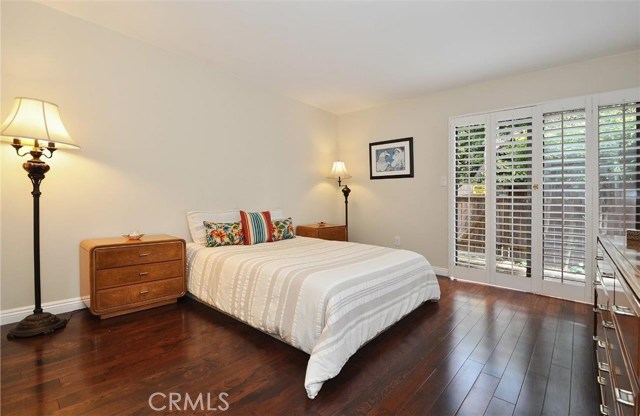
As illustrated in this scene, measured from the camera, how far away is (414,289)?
2584 millimetres

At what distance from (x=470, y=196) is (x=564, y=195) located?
910mm

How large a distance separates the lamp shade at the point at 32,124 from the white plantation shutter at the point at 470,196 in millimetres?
4034

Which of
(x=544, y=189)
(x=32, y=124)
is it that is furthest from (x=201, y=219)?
(x=544, y=189)

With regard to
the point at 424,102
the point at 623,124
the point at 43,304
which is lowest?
the point at 43,304

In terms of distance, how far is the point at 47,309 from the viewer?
2.53m

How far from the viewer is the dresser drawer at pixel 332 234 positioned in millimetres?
4250

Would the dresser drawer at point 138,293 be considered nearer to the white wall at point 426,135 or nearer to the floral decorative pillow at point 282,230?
the floral decorative pillow at point 282,230

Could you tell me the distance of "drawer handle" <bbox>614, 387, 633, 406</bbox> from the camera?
0.97 m

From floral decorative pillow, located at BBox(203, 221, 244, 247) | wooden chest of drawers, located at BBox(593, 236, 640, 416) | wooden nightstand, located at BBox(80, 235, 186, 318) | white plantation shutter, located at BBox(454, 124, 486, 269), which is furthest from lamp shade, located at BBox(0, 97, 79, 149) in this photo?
white plantation shutter, located at BBox(454, 124, 486, 269)

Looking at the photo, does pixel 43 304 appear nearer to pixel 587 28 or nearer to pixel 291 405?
pixel 291 405

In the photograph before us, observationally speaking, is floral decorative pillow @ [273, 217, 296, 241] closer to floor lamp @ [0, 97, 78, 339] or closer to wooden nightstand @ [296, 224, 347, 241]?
wooden nightstand @ [296, 224, 347, 241]

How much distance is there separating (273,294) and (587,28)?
134 inches

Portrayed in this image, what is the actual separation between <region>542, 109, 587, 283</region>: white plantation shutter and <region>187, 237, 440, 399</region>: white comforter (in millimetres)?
1410

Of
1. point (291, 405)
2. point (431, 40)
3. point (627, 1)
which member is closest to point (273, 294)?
point (291, 405)
